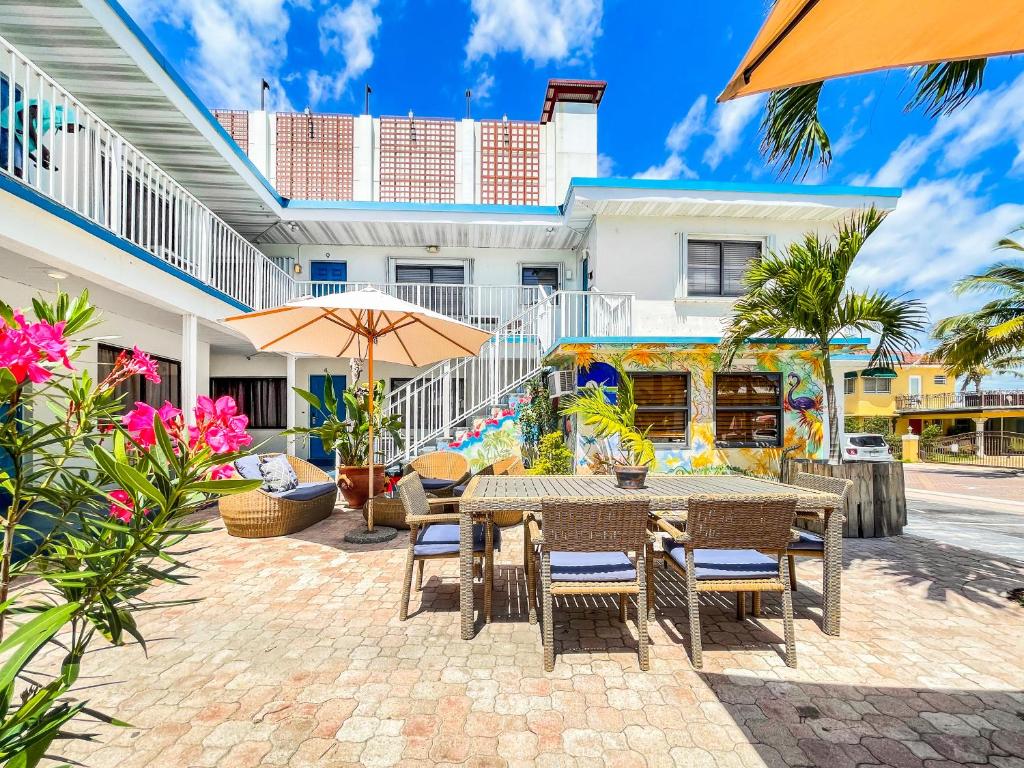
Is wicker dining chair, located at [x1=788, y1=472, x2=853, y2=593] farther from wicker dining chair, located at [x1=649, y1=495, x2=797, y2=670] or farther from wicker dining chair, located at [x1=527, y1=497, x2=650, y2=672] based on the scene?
wicker dining chair, located at [x1=527, y1=497, x2=650, y2=672]

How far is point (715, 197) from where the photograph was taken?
9.44 metres

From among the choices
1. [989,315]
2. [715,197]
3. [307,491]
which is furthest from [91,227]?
[989,315]

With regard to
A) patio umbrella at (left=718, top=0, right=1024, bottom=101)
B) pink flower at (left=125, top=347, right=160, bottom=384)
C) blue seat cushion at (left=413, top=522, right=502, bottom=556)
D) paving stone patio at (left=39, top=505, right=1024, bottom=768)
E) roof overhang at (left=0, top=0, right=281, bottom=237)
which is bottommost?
paving stone patio at (left=39, top=505, right=1024, bottom=768)

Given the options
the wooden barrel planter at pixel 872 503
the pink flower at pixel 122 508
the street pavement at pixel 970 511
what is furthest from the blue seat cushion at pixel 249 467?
the street pavement at pixel 970 511

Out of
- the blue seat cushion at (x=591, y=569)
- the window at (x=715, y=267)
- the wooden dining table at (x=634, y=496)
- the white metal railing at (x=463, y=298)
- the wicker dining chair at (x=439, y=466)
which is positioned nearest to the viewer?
the blue seat cushion at (x=591, y=569)

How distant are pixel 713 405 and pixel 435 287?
6.99m

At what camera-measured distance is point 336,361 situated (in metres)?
12.1

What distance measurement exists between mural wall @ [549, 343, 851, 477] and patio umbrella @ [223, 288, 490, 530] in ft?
8.75

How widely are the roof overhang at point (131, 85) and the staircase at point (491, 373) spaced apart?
17.0 ft

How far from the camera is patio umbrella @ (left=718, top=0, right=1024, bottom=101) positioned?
5.68 feet

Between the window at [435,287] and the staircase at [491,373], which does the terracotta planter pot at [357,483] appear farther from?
the window at [435,287]

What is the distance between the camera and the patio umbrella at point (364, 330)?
16.9 ft

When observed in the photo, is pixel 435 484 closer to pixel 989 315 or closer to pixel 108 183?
pixel 108 183

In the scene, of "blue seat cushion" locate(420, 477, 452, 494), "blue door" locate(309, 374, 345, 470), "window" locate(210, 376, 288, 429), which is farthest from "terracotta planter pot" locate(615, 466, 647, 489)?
"window" locate(210, 376, 288, 429)
